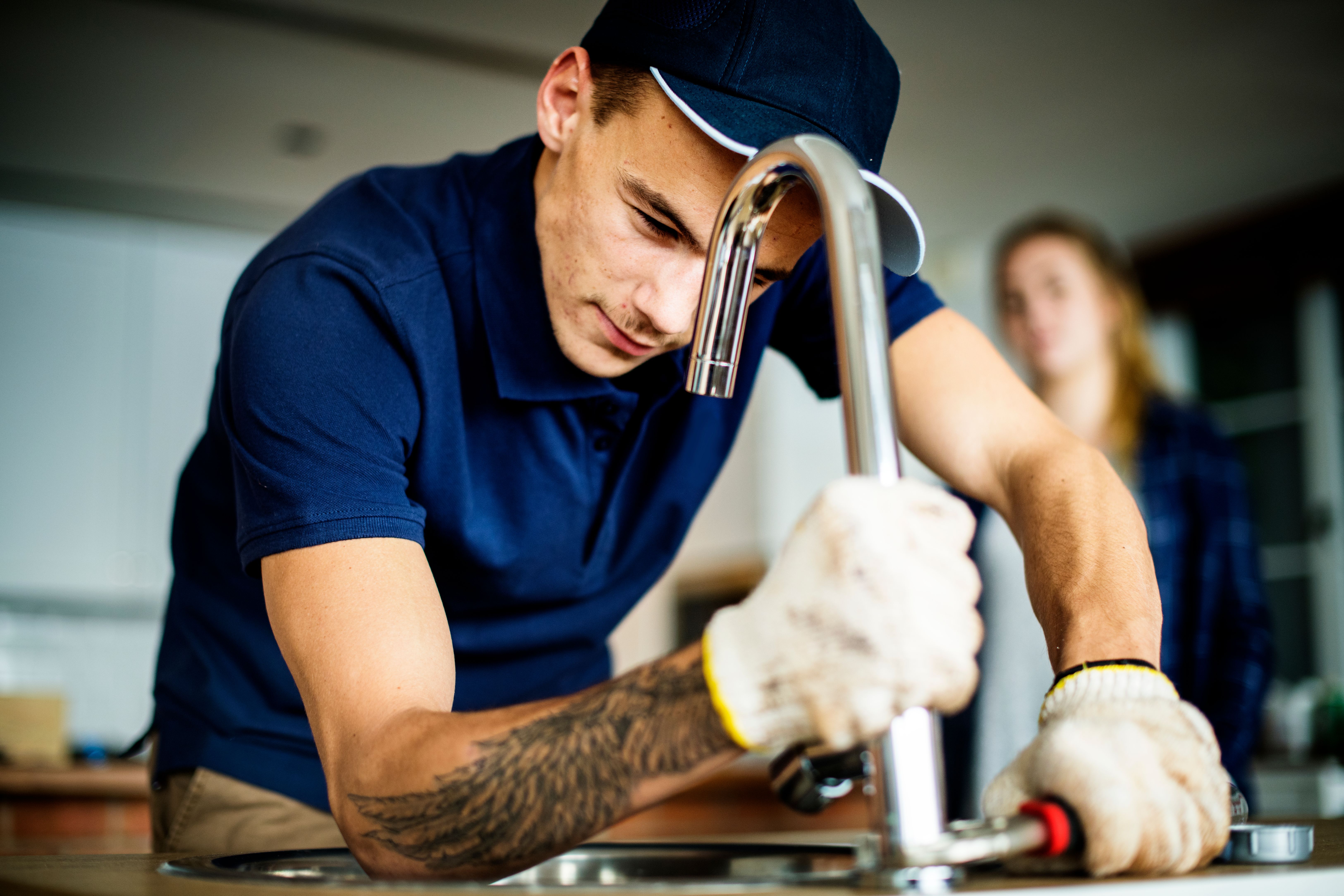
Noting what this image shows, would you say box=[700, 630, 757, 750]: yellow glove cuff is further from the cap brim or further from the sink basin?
the cap brim

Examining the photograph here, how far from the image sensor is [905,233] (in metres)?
0.88

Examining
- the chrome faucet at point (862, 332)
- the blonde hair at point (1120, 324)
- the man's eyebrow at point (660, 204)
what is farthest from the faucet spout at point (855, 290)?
the blonde hair at point (1120, 324)

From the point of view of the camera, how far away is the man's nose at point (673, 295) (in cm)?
89

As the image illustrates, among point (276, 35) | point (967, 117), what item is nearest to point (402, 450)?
point (276, 35)

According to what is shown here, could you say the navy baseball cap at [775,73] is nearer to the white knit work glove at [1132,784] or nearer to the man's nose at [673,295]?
the man's nose at [673,295]

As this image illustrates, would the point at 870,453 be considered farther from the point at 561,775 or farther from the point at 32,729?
the point at 32,729

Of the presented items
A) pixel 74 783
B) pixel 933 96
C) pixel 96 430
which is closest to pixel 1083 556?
pixel 74 783

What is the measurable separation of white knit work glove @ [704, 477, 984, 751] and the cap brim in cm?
33

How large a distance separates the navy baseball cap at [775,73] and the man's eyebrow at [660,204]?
60 millimetres

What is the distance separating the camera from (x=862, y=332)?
572 mm

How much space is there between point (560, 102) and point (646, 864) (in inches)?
24.9

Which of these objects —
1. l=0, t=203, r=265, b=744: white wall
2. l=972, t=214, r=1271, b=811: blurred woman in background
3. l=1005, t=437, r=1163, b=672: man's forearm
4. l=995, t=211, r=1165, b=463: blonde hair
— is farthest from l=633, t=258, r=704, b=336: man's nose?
l=0, t=203, r=265, b=744: white wall

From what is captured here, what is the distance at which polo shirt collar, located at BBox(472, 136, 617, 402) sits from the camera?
1.02 meters

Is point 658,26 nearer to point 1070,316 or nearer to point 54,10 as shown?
point 1070,316
